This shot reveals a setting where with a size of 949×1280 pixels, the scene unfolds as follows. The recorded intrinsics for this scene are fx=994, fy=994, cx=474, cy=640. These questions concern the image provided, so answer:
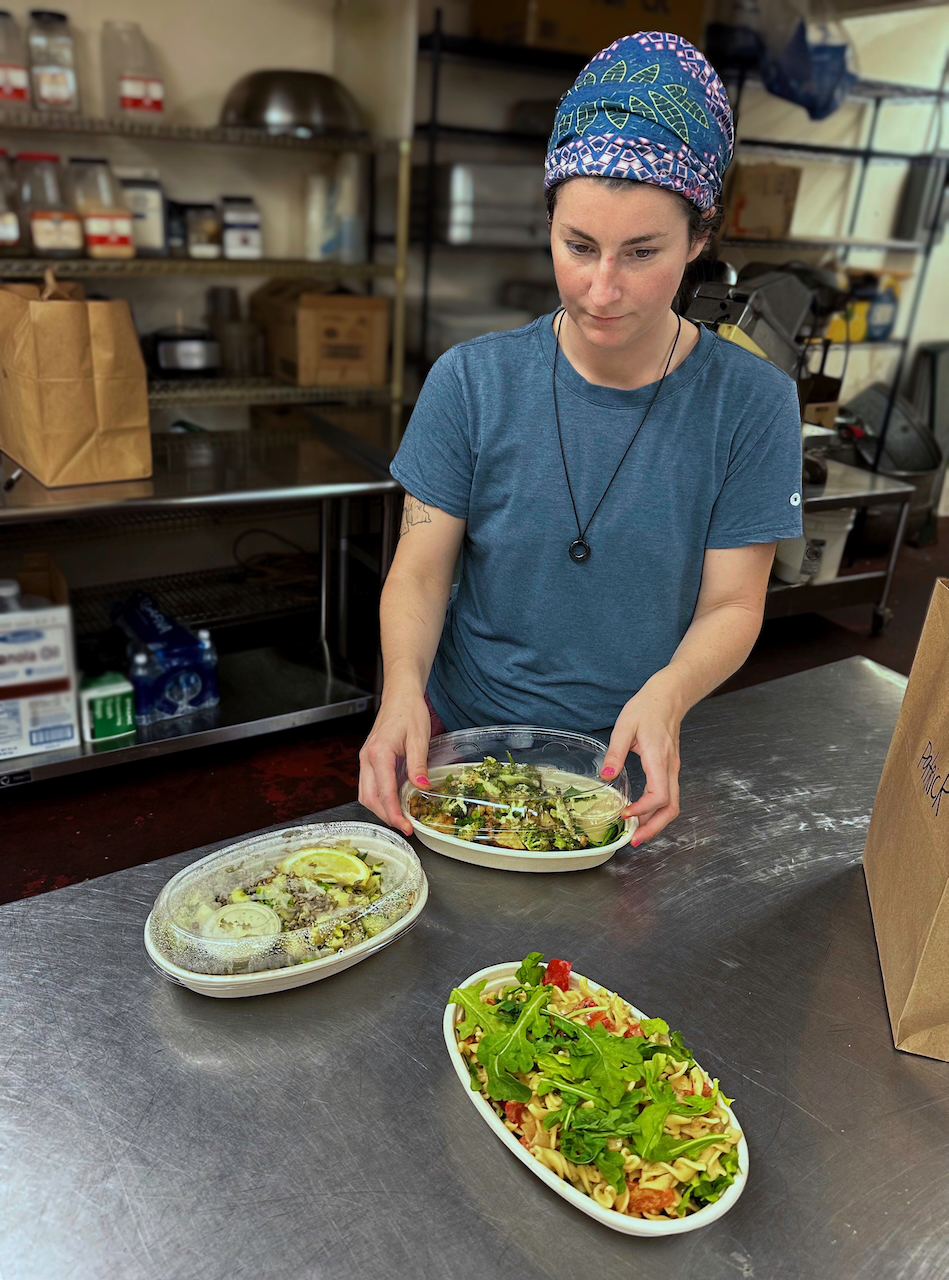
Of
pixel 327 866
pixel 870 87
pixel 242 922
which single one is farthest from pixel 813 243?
pixel 242 922

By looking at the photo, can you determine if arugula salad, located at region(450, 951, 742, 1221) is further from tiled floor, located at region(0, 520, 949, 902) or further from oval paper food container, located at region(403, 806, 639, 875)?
tiled floor, located at region(0, 520, 949, 902)

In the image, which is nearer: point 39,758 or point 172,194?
point 39,758

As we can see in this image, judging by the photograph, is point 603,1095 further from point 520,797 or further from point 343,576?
point 343,576

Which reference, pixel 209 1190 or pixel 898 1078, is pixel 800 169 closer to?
pixel 898 1078

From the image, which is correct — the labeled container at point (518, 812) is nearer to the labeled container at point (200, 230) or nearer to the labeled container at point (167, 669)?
the labeled container at point (167, 669)

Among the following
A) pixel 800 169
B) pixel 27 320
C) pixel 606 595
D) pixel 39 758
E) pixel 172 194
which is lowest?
pixel 39 758

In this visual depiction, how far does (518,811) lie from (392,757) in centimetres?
15

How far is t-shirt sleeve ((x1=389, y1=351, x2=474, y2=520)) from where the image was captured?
134 centimetres

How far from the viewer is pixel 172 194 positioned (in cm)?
339

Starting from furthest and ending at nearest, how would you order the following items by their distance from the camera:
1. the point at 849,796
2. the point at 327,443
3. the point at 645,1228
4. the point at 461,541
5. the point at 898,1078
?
the point at 327,443 < the point at 461,541 < the point at 849,796 < the point at 898,1078 < the point at 645,1228

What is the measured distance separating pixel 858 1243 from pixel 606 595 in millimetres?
813

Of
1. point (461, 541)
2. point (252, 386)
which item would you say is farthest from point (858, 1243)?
point (252, 386)

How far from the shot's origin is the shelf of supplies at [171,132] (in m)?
2.79

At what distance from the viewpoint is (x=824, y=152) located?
4.66 metres
